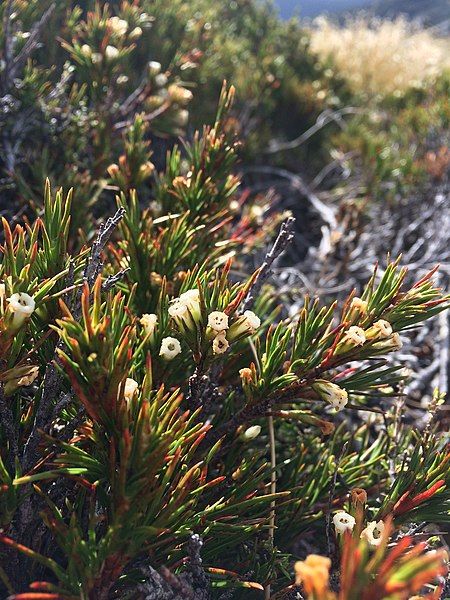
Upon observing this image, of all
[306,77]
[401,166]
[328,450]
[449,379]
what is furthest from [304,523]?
[306,77]

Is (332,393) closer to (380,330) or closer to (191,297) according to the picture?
(380,330)

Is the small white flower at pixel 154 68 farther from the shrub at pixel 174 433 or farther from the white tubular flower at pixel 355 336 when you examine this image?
the white tubular flower at pixel 355 336

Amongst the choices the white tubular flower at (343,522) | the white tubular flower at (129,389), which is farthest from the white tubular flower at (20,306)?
the white tubular flower at (343,522)

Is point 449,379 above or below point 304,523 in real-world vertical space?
below

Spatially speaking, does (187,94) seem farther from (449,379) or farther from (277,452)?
(449,379)

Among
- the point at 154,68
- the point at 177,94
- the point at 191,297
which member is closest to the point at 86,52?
the point at 154,68
